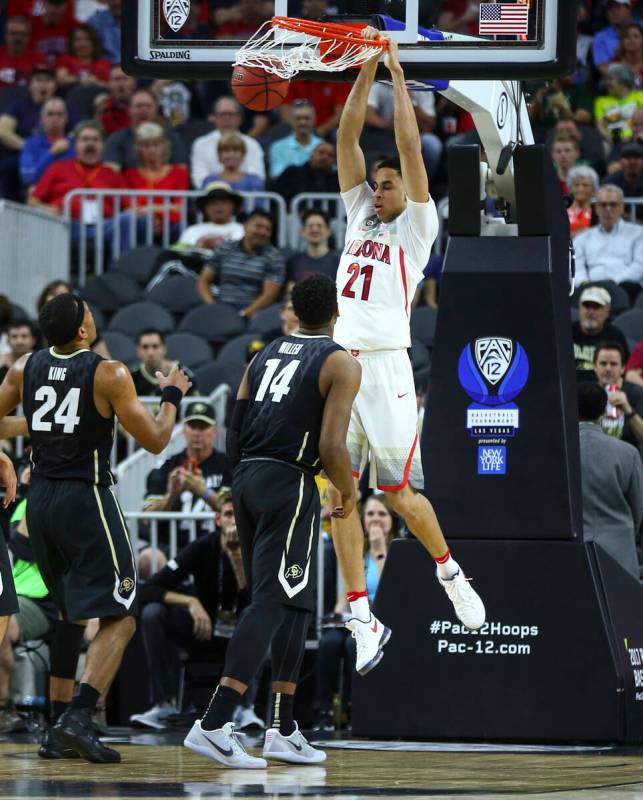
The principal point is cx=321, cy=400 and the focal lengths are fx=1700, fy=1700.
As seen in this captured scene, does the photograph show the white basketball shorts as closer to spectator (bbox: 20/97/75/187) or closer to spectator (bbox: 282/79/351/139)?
spectator (bbox: 20/97/75/187)

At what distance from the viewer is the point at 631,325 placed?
14.2 metres

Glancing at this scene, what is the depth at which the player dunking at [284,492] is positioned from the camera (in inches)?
302

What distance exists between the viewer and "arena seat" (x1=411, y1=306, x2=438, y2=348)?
14.7 m

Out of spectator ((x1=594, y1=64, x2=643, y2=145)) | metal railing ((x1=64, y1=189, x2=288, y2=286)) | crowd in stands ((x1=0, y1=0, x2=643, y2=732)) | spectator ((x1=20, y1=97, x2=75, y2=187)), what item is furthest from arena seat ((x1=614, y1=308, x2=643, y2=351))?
spectator ((x1=20, y1=97, x2=75, y2=187))

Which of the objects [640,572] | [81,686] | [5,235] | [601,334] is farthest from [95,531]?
[5,235]

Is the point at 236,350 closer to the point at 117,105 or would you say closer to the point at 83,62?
the point at 117,105

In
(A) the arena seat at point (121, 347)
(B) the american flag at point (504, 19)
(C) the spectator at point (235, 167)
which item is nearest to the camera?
(B) the american flag at point (504, 19)

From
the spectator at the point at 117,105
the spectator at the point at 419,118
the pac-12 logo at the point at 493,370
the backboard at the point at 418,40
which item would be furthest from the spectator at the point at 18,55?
the pac-12 logo at the point at 493,370

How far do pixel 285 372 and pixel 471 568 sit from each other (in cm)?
201

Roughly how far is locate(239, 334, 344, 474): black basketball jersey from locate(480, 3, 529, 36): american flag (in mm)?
1794

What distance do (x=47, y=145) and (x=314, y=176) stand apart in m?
3.36

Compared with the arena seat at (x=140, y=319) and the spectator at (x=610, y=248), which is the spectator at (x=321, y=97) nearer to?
the arena seat at (x=140, y=319)

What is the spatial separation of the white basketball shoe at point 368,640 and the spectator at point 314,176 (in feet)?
28.7

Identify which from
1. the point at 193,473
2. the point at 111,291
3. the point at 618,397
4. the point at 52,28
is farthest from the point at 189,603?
the point at 52,28
